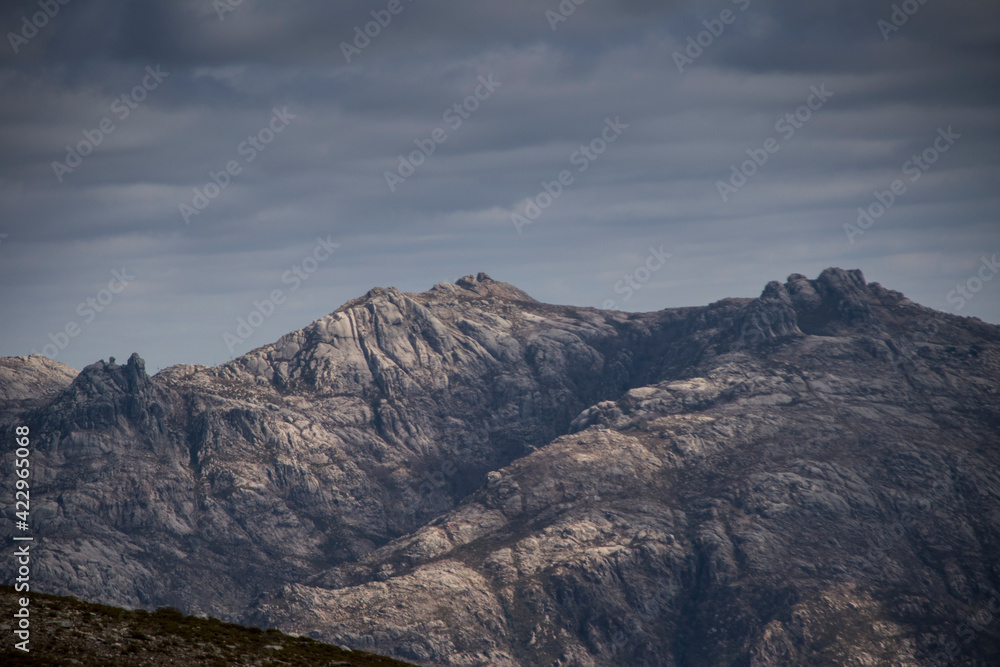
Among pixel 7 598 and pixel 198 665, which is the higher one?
pixel 7 598

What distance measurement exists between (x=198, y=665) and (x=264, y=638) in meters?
16.7

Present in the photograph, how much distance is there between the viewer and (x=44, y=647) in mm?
118250

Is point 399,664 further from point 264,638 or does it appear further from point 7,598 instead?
point 7,598

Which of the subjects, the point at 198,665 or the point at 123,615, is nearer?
the point at 198,665

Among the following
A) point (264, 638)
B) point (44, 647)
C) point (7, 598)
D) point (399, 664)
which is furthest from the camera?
point (399, 664)

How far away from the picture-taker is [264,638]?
140500 millimetres

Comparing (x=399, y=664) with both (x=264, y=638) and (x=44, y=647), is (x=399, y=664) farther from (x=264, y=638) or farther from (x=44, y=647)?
(x=44, y=647)

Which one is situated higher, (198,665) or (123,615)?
(123,615)

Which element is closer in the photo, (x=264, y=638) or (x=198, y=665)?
(x=198, y=665)

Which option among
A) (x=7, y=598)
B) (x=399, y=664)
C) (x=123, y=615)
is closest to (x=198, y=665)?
(x=123, y=615)

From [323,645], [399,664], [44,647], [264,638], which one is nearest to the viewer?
[44,647]

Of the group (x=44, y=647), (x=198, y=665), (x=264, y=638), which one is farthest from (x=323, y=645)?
(x=44, y=647)

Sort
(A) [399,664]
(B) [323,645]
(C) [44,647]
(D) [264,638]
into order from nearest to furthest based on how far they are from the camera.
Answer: (C) [44,647] < (D) [264,638] < (B) [323,645] < (A) [399,664]

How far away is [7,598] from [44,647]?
496 inches
